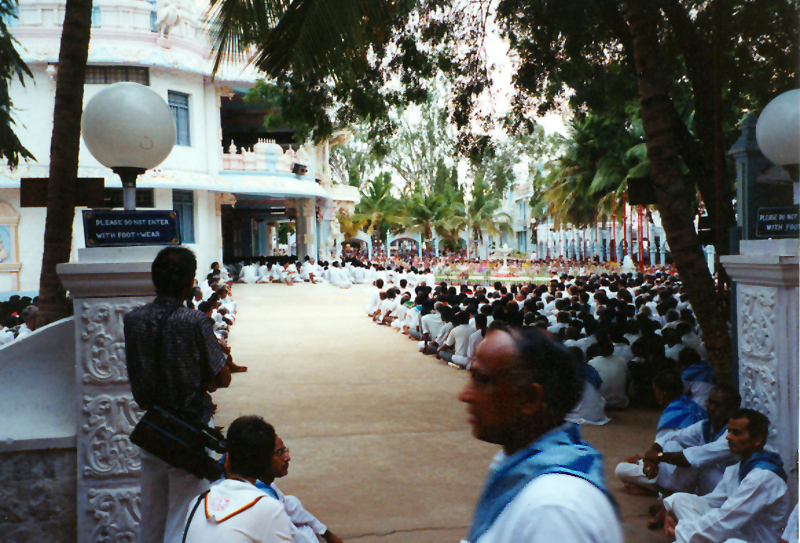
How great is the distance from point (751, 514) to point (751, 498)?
0.07 meters

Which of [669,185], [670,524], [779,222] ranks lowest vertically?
[670,524]

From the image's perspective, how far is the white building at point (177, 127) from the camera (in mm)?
18328

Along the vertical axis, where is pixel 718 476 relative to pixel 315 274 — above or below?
below

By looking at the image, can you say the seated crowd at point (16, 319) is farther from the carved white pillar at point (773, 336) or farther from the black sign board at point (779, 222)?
the black sign board at point (779, 222)

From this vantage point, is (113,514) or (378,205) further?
(378,205)

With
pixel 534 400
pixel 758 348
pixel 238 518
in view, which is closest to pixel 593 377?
pixel 758 348

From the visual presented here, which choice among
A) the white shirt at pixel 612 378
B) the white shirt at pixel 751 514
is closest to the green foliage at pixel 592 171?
the white shirt at pixel 612 378

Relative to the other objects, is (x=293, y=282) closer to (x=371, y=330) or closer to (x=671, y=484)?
(x=371, y=330)

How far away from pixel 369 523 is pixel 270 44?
3.79m

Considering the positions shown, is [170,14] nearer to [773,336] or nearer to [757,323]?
[757,323]

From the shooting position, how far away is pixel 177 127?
20.6 meters

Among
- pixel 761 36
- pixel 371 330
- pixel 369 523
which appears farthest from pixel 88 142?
pixel 371 330

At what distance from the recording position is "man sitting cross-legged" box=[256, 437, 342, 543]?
2912 mm

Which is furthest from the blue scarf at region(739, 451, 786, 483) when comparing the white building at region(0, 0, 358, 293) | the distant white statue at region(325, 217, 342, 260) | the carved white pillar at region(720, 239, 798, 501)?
the distant white statue at region(325, 217, 342, 260)
